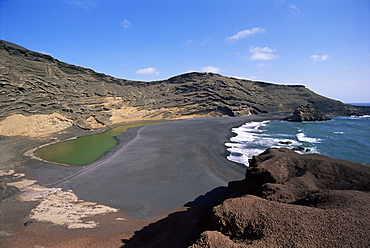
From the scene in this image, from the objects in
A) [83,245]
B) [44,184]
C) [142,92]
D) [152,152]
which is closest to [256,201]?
[83,245]

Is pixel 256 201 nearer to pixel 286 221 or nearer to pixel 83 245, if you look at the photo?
pixel 286 221

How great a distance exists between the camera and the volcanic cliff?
25688 mm

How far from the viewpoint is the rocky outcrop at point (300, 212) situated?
297cm

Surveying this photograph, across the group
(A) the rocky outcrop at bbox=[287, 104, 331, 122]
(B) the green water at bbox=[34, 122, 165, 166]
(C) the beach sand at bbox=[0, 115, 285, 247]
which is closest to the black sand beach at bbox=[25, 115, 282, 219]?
(C) the beach sand at bbox=[0, 115, 285, 247]

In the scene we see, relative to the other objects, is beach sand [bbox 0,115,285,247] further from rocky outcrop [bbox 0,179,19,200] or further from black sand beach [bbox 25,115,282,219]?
rocky outcrop [bbox 0,179,19,200]

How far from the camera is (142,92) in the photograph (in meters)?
54.7

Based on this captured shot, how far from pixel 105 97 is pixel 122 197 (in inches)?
1509

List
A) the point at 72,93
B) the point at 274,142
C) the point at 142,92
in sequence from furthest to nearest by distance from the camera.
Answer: the point at 142,92, the point at 72,93, the point at 274,142

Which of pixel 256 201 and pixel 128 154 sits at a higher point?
pixel 256 201

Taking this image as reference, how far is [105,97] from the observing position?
4309 cm

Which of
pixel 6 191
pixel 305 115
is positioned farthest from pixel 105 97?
pixel 305 115

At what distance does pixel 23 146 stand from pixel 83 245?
19.9m

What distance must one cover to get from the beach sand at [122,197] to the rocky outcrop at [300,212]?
2544 mm

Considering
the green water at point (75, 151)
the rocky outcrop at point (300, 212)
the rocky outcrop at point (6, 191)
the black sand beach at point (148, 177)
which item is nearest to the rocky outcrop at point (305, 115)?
the black sand beach at point (148, 177)
